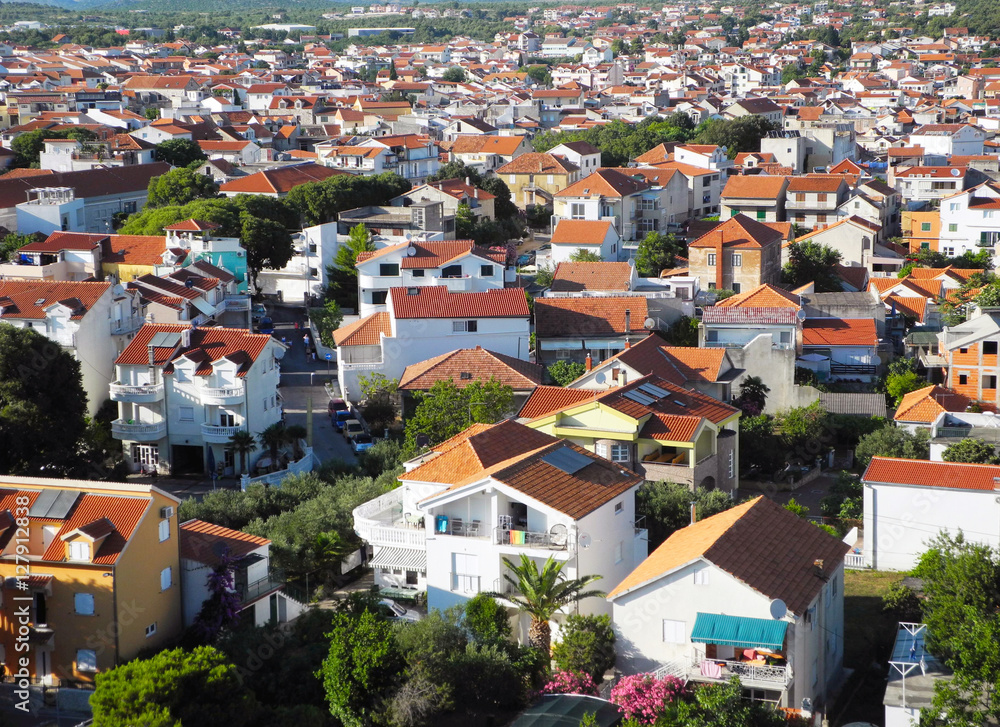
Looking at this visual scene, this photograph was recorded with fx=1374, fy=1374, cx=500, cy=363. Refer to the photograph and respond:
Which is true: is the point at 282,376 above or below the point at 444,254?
below

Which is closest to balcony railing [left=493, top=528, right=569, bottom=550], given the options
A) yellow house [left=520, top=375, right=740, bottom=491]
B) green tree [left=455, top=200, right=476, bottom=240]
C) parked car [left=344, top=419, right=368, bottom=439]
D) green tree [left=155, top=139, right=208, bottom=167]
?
yellow house [left=520, top=375, right=740, bottom=491]

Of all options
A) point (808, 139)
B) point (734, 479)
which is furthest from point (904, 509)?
point (808, 139)

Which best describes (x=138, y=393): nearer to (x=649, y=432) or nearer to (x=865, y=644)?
(x=649, y=432)

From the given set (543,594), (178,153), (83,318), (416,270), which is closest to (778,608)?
(543,594)

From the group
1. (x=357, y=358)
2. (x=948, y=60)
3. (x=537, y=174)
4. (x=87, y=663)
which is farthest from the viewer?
(x=948, y=60)

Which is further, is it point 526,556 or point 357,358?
point 357,358

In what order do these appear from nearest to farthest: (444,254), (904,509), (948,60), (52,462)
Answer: (904,509) < (52,462) < (444,254) < (948,60)

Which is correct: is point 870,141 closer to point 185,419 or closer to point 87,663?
point 185,419
